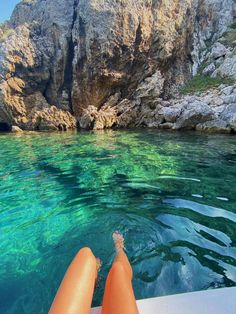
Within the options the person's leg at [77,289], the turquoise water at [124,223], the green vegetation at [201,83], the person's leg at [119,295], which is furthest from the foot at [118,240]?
the green vegetation at [201,83]

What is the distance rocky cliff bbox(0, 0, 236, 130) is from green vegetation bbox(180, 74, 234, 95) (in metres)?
0.67

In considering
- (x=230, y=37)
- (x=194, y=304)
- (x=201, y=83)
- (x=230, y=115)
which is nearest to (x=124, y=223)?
(x=194, y=304)

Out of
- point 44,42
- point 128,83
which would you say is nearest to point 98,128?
point 128,83

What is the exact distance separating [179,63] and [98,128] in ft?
36.4

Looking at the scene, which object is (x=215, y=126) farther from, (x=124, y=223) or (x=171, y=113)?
(x=124, y=223)

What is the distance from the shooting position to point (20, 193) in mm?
5730

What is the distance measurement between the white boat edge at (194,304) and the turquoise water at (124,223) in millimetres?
606

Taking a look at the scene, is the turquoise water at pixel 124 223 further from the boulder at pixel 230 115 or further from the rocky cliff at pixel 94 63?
the rocky cliff at pixel 94 63

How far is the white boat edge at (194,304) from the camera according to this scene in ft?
5.93

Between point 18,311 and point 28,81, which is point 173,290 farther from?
point 28,81

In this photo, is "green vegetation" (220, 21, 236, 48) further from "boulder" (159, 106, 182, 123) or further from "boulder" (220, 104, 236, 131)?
"boulder" (220, 104, 236, 131)

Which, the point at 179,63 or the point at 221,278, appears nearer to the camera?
the point at 221,278

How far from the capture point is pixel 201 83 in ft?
Answer: 76.2

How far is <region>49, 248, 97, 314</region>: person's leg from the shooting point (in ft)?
5.26
